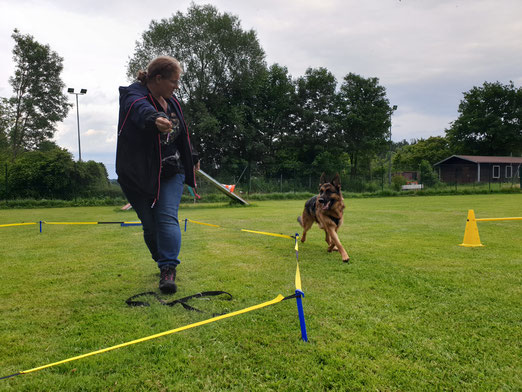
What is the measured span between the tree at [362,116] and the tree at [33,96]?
29642 mm

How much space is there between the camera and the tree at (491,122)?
4731 cm

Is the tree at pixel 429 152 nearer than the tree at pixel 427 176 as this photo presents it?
No

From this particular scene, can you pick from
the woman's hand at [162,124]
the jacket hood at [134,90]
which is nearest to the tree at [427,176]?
the jacket hood at [134,90]

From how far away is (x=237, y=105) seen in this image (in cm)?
3241

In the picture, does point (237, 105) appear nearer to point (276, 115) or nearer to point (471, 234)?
point (276, 115)

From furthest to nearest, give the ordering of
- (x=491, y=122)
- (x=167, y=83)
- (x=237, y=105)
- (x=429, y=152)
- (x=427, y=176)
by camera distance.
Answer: (x=429, y=152)
(x=491, y=122)
(x=237, y=105)
(x=427, y=176)
(x=167, y=83)

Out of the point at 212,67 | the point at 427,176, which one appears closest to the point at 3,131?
the point at 212,67

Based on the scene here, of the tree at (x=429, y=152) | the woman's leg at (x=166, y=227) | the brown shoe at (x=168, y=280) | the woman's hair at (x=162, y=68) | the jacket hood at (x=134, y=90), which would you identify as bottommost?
the brown shoe at (x=168, y=280)

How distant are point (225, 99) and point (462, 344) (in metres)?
32.5

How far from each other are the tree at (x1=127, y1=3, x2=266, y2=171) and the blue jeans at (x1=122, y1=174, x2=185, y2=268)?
2690 cm

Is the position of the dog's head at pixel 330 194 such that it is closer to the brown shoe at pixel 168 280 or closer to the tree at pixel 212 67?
the brown shoe at pixel 168 280

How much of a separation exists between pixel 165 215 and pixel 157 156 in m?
0.57

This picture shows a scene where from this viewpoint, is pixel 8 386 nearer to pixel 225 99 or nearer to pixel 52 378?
pixel 52 378

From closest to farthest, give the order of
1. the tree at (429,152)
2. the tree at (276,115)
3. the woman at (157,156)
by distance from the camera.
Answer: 1. the woman at (157,156)
2. the tree at (276,115)
3. the tree at (429,152)
